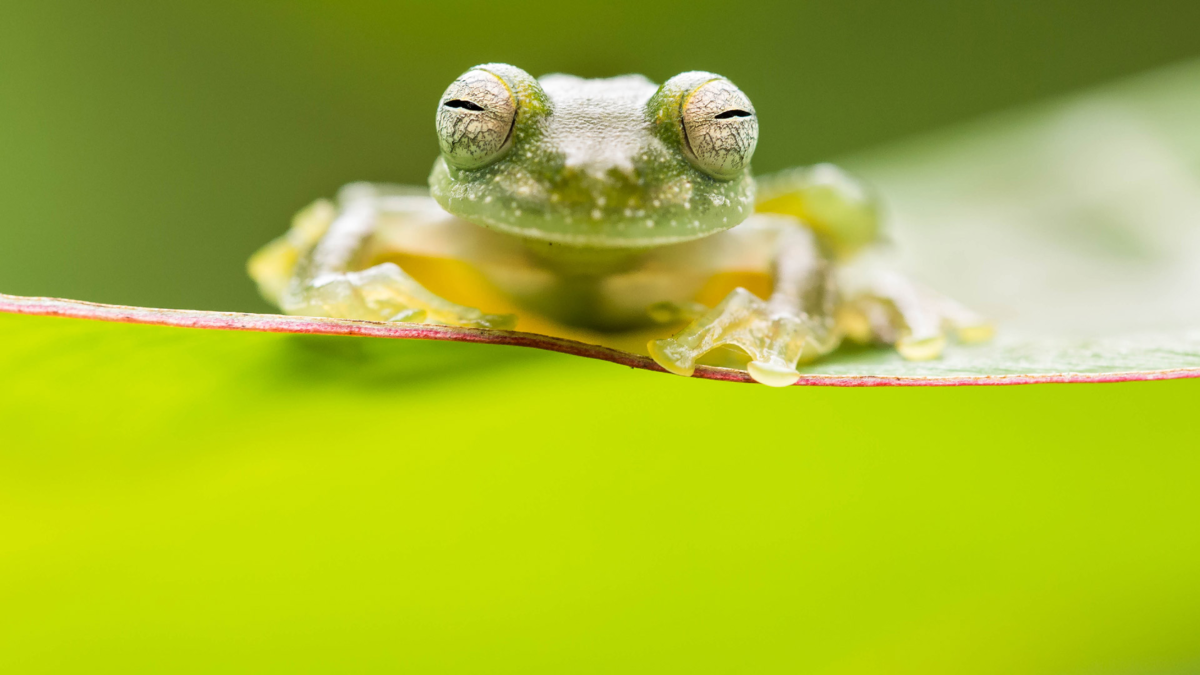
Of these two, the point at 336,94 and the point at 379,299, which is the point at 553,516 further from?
the point at 336,94

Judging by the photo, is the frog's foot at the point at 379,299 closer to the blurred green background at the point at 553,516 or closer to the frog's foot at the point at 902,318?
the blurred green background at the point at 553,516

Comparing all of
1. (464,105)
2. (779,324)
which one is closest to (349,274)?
(464,105)

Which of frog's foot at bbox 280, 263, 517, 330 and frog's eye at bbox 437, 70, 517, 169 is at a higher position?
frog's eye at bbox 437, 70, 517, 169

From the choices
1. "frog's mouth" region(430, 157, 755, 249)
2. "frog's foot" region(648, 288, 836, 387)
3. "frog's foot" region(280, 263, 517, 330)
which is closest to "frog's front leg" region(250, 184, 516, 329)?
"frog's foot" region(280, 263, 517, 330)

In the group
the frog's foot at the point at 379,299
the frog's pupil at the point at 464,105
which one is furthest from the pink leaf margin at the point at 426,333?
the frog's pupil at the point at 464,105

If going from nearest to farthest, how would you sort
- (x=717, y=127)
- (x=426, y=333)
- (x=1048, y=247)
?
(x=426, y=333) → (x=717, y=127) → (x=1048, y=247)

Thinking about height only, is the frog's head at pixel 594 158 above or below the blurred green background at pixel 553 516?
above

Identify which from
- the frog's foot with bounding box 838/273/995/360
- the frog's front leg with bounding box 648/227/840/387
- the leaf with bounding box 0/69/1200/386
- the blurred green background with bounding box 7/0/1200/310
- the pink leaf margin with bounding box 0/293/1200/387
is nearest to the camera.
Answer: the pink leaf margin with bounding box 0/293/1200/387

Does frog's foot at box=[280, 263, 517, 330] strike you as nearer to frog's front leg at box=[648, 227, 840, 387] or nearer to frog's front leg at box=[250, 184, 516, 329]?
frog's front leg at box=[250, 184, 516, 329]
